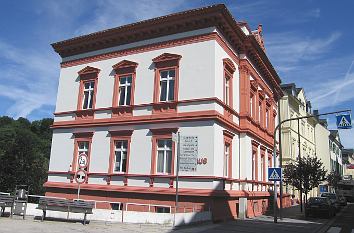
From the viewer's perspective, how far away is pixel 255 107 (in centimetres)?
3008

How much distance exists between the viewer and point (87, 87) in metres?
28.0

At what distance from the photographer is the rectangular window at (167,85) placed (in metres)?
24.0

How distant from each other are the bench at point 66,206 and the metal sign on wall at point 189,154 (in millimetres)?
6376

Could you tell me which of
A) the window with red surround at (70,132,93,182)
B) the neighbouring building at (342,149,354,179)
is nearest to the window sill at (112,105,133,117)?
the window with red surround at (70,132,93,182)

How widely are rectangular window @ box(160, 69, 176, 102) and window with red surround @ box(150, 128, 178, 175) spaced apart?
207 cm

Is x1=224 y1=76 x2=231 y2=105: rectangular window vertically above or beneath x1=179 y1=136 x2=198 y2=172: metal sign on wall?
above

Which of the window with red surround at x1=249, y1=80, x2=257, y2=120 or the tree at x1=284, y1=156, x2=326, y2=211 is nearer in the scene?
the window with red surround at x1=249, y1=80, x2=257, y2=120

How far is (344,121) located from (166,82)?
33.8 ft

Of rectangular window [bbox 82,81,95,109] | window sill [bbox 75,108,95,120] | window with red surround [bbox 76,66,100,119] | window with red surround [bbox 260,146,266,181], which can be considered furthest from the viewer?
window with red surround [bbox 260,146,266,181]

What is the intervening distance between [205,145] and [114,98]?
7.55 meters

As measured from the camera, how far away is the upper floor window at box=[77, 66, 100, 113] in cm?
2745

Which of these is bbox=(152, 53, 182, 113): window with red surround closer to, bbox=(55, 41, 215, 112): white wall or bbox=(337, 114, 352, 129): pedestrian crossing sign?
bbox=(55, 41, 215, 112): white wall

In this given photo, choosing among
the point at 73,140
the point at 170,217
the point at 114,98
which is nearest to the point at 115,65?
the point at 114,98

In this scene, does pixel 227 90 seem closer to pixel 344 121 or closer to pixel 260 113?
pixel 344 121
